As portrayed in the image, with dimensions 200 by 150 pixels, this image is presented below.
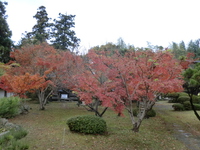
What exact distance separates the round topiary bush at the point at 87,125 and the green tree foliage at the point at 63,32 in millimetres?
19456

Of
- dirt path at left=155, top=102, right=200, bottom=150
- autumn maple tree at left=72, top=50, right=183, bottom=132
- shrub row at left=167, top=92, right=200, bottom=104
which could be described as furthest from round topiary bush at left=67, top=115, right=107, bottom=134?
shrub row at left=167, top=92, right=200, bottom=104

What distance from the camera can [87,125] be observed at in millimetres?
6770

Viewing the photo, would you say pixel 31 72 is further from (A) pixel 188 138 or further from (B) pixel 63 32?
(B) pixel 63 32

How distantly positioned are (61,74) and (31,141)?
7.64m

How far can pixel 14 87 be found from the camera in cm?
1005

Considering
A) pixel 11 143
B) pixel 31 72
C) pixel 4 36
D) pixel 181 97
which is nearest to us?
pixel 11 143

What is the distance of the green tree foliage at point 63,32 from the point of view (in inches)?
997

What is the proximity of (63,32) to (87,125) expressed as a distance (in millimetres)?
21226

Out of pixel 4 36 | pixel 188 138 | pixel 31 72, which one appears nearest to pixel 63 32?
pixel 4 36

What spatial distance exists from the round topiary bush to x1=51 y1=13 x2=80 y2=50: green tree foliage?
19.5 m

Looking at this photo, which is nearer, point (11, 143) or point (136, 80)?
point (11, 143)

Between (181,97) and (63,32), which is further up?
(63,32)

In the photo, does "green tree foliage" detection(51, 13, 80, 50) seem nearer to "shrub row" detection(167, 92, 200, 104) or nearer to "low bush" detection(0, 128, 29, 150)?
"shrub row" detection(167, 92, 200, 104)

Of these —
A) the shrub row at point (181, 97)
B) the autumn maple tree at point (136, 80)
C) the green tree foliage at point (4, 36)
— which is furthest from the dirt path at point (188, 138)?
the green tree foliage at point (4, 36)
